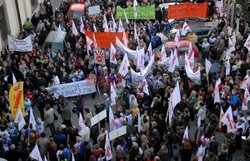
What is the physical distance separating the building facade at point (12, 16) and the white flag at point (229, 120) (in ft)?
42.5

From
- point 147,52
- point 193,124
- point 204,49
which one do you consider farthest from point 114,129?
point 204,49

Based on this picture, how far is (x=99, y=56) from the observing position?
19594 mm

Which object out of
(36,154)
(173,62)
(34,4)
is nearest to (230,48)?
(173,62)

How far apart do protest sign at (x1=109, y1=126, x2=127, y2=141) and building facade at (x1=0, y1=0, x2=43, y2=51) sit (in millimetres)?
11100

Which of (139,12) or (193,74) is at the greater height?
(139,12)

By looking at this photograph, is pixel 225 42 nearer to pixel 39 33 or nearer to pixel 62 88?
pixel 62 88

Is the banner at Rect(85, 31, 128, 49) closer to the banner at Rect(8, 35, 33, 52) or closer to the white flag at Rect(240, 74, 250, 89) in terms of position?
the banner at Rect(8, 35, 33, 52)

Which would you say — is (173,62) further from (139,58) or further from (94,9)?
(94,9)

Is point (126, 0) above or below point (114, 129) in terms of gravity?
above

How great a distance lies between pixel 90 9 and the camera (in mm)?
24750

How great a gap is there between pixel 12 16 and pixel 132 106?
11856 mm

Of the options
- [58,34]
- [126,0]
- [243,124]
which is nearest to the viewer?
[243,124]

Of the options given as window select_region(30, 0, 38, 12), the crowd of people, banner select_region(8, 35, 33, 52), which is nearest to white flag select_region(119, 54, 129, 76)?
the crowd of people

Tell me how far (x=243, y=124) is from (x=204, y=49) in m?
6.92
